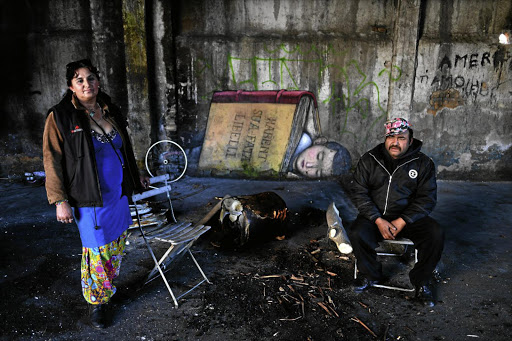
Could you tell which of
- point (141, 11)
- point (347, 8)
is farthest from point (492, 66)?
point (141, 11)

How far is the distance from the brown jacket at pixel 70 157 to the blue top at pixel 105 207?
10cm

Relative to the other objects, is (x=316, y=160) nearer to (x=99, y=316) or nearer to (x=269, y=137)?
(x=269, y=137)

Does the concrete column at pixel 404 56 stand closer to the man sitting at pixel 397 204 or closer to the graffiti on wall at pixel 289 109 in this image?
the graffiti on wall at pixel 289 109

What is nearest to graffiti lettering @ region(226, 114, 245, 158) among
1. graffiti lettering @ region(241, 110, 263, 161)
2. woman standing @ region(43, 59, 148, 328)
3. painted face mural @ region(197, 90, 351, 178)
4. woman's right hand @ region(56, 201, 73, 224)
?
painted face mural @ region(197, 90, 351, 178)

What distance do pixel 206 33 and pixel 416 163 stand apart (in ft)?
17.6

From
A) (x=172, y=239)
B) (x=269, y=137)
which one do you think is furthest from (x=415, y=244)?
(x=269, y=137)

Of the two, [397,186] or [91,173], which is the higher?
[91,173]

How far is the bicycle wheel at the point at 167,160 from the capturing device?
7363mm

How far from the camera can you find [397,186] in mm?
3469

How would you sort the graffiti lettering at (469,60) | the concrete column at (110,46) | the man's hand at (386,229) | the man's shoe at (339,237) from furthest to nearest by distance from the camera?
the graffiti lettering at (469,60) < the concrete column at (110,46) < the man's shoe at (339,237) < the man's hand at (386,229)

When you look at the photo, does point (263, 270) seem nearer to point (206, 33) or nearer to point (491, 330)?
point (491, 330)

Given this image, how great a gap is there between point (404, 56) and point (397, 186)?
455 cm

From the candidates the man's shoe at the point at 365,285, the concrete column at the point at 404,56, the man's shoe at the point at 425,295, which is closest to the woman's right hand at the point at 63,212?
the man's shoe at the point at 365,285

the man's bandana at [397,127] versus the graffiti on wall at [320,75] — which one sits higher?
the graffiti on wall at [320,75]
